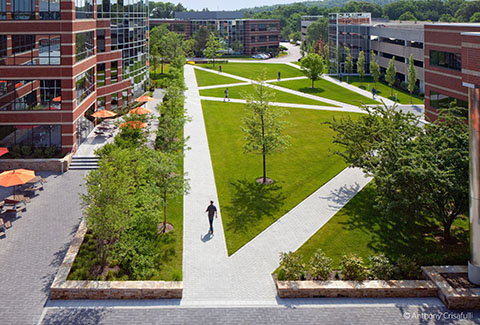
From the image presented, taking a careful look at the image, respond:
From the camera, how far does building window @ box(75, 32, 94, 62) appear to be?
1384 inches

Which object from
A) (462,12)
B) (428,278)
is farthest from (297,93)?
(462,12)

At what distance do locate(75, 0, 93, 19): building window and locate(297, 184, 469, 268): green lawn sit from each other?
26430 millimetres

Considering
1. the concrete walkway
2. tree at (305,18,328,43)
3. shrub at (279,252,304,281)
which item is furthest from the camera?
tree at (305,18,328,43)

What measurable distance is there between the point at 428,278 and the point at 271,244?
7.21m

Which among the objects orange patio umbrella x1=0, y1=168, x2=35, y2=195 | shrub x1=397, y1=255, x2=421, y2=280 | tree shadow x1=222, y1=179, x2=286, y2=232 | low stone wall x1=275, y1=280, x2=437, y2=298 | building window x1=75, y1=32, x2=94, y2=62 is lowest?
low stone wall x1=275, y1=280, x2=437, y2=298

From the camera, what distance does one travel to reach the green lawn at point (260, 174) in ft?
79.6

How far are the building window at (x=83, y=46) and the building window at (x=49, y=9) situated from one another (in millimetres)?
2307

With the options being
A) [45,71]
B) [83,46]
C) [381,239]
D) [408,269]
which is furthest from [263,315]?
[83,46]

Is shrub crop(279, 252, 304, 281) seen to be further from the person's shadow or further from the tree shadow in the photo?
the tree shadow

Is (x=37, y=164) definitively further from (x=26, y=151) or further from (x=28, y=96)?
(x=28, y=96)

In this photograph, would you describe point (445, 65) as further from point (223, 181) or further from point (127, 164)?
point (127, 164)

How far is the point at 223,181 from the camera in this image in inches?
1182

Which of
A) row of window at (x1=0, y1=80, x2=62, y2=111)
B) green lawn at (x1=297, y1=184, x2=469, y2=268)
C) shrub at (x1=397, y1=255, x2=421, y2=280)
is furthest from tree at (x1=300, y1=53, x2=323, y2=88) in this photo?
shrub at (x1=397, y1=255, x2=421, y2=280)

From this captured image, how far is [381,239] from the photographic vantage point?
21.9 metres
